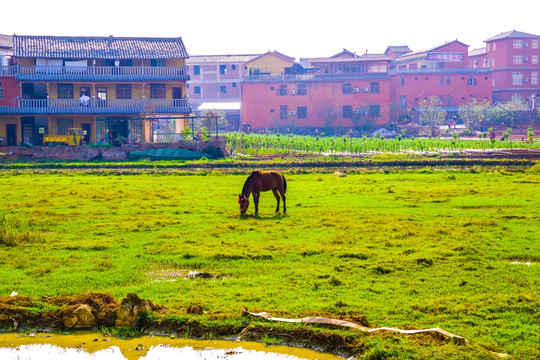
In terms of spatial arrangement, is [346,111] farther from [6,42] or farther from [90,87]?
[6,42]

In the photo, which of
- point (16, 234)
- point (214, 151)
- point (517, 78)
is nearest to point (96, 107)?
point (214, 151)

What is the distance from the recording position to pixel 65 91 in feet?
184

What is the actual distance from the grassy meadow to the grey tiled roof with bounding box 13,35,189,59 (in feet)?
104

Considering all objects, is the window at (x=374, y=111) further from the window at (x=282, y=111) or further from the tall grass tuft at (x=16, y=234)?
the tall grass tuft at (x=16, y=234)

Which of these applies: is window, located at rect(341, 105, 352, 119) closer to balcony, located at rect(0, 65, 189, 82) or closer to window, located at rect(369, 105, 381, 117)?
window, located at rect(369, 105, 381, 117)

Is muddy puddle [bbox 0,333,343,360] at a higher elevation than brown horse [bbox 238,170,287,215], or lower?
lower

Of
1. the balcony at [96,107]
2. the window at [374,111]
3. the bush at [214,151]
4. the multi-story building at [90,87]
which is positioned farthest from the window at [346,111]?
the bush at [214,151]

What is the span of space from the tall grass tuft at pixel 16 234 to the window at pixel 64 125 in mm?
40141

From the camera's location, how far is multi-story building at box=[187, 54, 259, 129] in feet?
343

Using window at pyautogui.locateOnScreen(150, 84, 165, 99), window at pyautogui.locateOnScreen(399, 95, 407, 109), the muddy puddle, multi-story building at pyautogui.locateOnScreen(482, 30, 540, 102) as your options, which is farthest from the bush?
multi-story building at pyautogui.locateOnScreen(482, 30, 540, 102)

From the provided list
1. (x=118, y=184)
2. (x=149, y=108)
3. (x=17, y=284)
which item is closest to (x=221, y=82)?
(x=149, y=108)

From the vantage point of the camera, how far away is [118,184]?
3111cm

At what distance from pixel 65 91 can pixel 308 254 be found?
149 ft

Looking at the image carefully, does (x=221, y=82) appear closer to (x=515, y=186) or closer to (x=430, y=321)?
(x=515, y=186)
